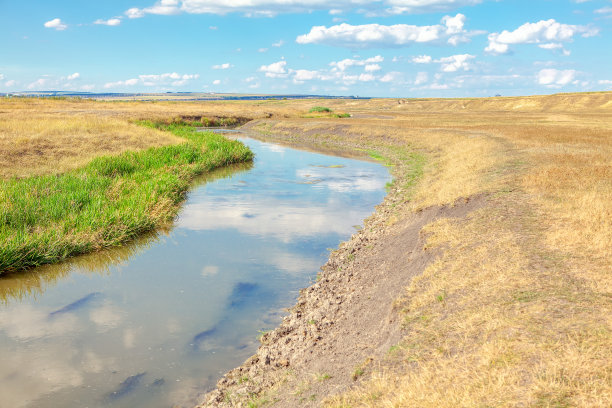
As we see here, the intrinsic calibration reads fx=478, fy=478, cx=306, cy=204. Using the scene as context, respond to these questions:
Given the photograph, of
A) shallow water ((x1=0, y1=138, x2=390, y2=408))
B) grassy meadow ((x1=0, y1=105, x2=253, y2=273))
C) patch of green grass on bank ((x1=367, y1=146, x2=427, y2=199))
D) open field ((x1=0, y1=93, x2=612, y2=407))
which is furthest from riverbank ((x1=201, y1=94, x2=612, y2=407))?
patch of green grass on bank ((x1=367, y1=146, x2=427, y2=199))

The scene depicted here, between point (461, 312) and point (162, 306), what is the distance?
6.92 meters

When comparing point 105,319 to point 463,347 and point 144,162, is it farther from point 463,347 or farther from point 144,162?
point 144,162

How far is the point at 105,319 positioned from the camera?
34.3ft

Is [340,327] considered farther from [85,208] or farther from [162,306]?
[85,208]

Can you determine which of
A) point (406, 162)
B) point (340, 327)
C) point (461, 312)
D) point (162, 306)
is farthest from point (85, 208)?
point (406, 162)

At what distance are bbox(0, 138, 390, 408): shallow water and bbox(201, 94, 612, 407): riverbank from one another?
0.94 meters

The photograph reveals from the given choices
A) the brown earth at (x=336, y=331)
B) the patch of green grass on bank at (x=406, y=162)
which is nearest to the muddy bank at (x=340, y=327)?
the brown earth at (x=336, y=331)

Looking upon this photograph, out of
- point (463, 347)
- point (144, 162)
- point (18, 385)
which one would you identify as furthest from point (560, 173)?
point (144, 162)

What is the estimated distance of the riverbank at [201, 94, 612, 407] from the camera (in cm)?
528

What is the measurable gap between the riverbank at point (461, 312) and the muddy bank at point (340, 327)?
0.11 feet

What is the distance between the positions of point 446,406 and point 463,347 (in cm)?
148

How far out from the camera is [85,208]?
1658 centimetres

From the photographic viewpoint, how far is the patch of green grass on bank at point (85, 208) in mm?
13422

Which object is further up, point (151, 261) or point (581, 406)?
point (581, 406)
